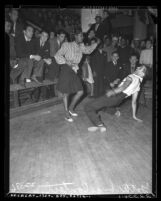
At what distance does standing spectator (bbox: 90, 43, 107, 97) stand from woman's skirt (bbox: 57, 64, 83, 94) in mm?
475

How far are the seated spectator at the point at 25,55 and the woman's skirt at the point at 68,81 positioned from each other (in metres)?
0.59

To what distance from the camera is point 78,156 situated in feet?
8.89

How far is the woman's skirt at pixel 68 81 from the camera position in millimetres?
3768

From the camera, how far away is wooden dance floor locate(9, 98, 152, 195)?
221cm

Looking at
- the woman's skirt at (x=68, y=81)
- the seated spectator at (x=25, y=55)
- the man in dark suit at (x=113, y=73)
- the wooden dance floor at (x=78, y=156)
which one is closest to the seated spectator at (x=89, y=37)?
the man in dark suit at (x=113, y=73)

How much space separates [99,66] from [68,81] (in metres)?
0.74

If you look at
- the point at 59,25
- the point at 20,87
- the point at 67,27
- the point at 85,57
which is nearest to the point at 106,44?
the point at 85,57

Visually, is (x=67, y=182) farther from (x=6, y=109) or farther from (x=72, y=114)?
(x=72, y=114)

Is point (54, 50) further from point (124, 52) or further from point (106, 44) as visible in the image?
point (124, 52)

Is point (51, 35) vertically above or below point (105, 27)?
below

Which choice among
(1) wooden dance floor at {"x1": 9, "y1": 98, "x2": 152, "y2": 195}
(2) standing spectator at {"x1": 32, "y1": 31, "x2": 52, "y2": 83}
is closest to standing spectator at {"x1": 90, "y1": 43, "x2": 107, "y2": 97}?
(1) wooden dance floor at {"x1": 9, "y1": 98, "x2": 152, "y2": 195}

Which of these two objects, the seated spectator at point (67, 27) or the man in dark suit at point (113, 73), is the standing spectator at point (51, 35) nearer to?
the seated spectator at point (67, 27)

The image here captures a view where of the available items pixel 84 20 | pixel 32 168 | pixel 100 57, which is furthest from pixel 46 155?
pixel 84 20

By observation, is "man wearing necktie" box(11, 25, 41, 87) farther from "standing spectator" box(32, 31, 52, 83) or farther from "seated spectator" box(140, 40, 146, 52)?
"seated spectator" box(140, 40, 146, 52)
